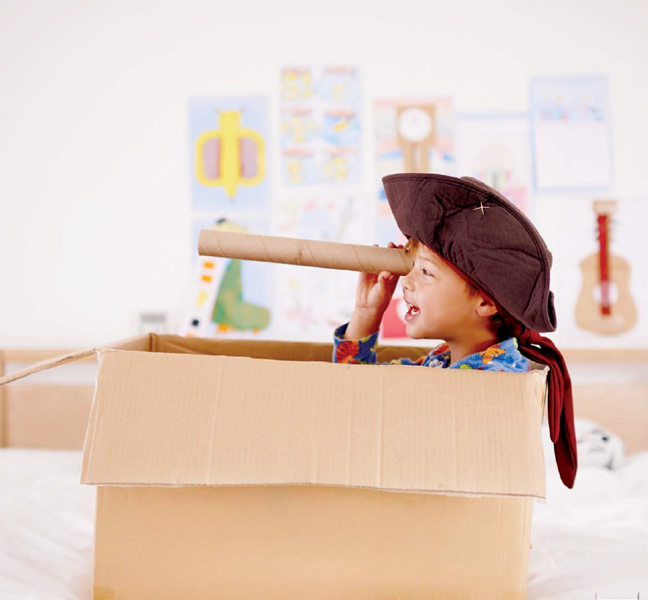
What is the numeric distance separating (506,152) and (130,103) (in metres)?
1.14

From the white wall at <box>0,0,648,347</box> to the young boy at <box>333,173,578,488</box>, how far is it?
125 centimetres

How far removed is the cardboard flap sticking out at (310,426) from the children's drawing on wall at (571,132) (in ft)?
5.18

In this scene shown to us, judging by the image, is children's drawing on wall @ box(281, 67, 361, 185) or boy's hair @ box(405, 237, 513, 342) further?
children's drawing on wall @ box(281, 67, 361, 185)

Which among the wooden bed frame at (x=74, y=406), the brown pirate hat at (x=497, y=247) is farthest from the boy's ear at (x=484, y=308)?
the wooden bed frame at (x=74, y=406)

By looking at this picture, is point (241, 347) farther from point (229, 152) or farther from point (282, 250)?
point (229, 152)

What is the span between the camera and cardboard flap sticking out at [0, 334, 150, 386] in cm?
62

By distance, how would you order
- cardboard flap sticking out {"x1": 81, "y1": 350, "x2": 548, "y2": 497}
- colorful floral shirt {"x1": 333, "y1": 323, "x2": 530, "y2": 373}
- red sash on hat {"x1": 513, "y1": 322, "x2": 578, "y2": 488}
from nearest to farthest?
cardboard flap sticking out {"x1": 81, "y1": 350, "x2": 548, "y2": 497} → red sash on hat {"x1": 513, "y1": 322, "x2": 578, "y2": 488} → colorful floral shirt {"x1": 333, "y1": 323, "x2": 530, "y2": 373}

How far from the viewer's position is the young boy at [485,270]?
739mm

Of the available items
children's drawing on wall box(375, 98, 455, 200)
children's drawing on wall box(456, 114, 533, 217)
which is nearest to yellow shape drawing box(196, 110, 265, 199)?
children's drawing on wall box(375, 98, 455, 200)

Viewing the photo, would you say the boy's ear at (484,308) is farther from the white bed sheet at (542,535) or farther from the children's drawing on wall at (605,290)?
the children's drawing on wall at (605,290)

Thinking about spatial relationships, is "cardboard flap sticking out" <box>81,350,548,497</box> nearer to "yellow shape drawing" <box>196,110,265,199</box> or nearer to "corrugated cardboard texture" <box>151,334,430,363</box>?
"corrugated cardboard texture" <box>151,334,430,363</box>

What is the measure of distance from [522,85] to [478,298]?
4.53ft

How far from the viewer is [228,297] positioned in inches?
81.4

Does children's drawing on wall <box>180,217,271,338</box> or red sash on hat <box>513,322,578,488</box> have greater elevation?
children's drawing on wall <box>180,217,271,338</box>
